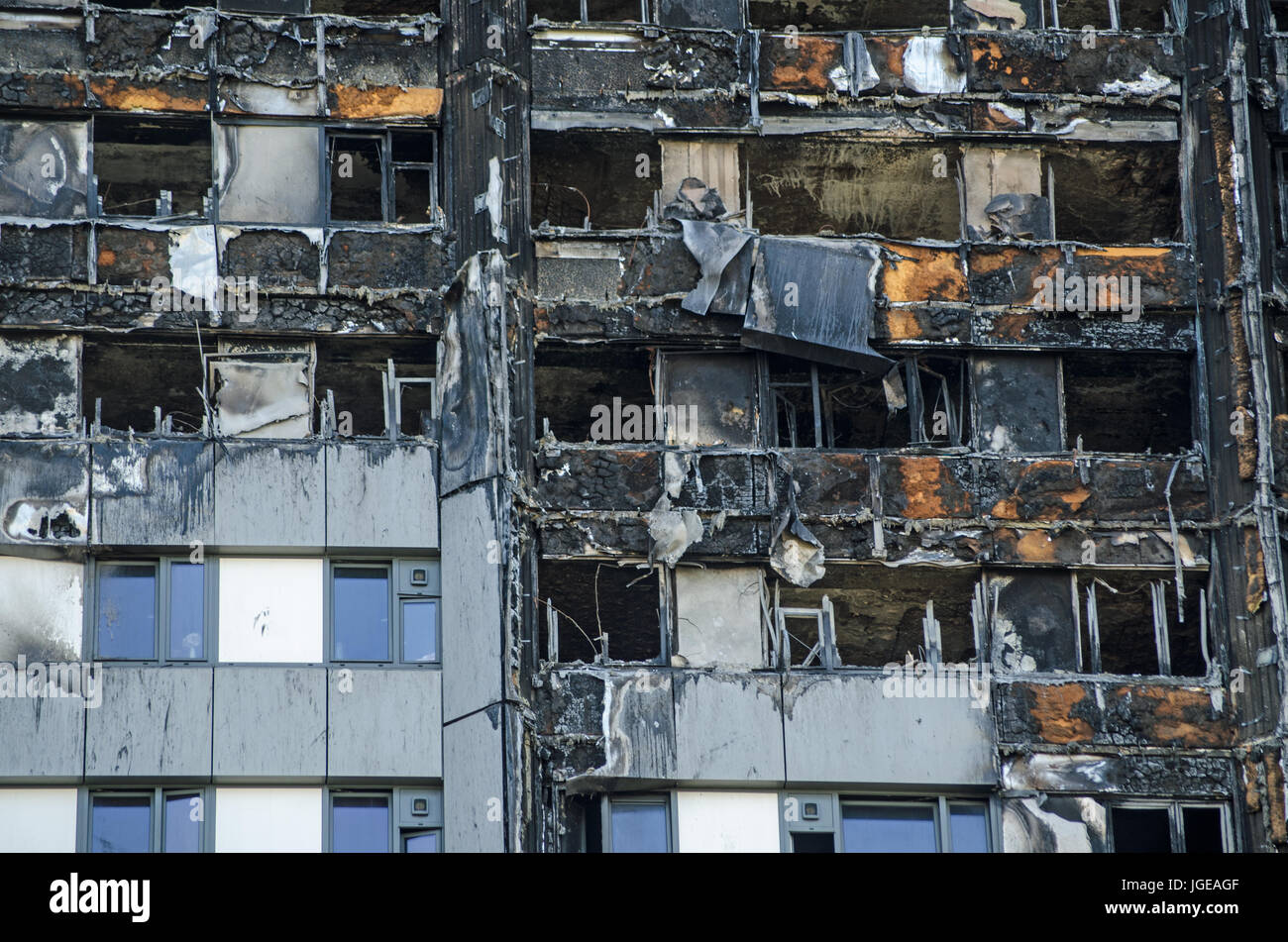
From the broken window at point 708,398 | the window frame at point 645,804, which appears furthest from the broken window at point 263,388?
the window frame at point 645,804

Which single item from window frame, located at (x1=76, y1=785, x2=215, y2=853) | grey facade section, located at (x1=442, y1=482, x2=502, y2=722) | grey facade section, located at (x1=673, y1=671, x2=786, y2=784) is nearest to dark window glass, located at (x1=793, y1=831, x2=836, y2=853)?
grey facade section, located at (x1=673, y1=671, x2=786, y2=784)

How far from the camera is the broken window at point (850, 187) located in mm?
35062

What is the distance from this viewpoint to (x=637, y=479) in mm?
32688

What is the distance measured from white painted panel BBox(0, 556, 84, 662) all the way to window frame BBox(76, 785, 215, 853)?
5.95ft

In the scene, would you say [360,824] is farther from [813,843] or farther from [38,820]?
[813,843]

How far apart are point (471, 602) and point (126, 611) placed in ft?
14.5

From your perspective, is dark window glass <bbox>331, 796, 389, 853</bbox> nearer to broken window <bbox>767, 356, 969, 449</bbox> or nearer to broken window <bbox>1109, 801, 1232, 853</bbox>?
broken window <bbox>767, 356, 969, 449</bbox>

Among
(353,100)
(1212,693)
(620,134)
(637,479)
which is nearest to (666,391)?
(637,479)

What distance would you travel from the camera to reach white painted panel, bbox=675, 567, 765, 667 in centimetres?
3231

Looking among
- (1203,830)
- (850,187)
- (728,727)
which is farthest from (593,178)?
(1203,830)

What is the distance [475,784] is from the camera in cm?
3047

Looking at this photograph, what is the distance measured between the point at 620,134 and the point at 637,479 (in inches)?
202

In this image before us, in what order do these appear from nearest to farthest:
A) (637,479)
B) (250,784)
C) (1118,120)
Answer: (250,784), (637,479), (1118,120)

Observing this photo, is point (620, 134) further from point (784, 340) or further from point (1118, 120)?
point (1118, 120)
